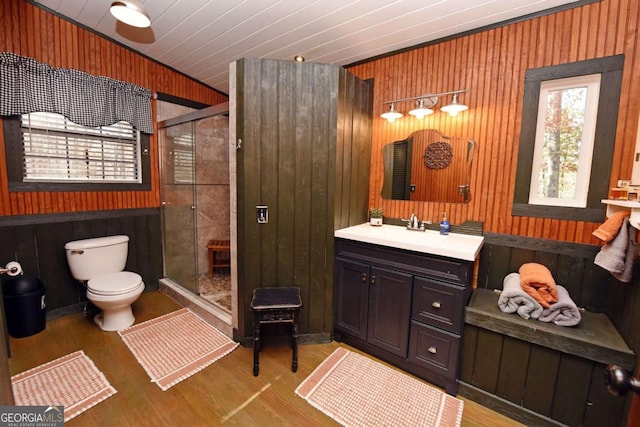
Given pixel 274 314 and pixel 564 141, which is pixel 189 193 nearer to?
pixel 274 314

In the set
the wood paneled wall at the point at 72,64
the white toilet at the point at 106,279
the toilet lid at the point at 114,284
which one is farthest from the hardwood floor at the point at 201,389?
the wood paneled wall at the point at 72,64

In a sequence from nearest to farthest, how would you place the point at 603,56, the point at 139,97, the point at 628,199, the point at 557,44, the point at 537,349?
1. the point at 628,199
2. the point at 537,349
3. the point at 603,56
4. the point at 557,44
5. the point at 139,97

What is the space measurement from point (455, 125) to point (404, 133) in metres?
0.42

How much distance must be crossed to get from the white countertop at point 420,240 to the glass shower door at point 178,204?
1934mm

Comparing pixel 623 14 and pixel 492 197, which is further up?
pixel 623 14

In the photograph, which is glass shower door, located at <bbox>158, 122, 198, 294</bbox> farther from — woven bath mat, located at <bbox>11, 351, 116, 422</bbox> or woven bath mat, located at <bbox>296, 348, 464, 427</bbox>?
woven bath mat, located at <bbox>296, 348, 464, 427</bbox>

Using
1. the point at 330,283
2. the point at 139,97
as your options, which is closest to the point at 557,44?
the point at 330,283

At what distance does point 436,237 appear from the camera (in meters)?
2.17

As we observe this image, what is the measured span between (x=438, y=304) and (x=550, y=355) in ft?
2.00

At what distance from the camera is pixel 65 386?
1.75 metres

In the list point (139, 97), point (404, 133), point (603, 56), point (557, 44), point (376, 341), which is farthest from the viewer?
point (139, 97)

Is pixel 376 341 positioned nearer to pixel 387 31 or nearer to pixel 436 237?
pixel 436 237

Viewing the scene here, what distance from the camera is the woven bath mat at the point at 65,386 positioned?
163 centimetres

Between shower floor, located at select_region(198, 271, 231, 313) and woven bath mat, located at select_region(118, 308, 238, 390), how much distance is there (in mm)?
240
